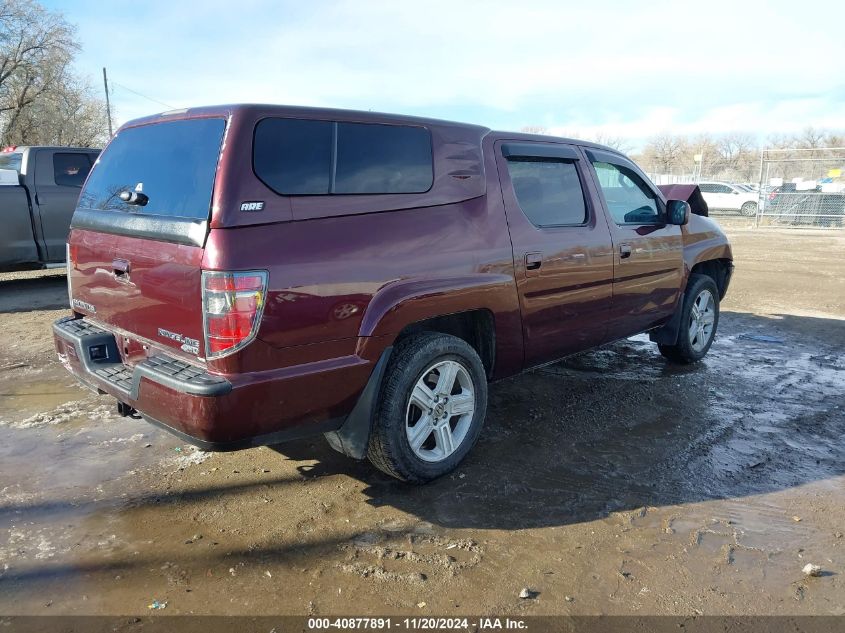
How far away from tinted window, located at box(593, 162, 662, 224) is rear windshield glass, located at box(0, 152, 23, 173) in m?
8.21

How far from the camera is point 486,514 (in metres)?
3.15

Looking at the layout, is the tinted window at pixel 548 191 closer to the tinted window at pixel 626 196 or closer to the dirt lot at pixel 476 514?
the tinted window at pixel 626 196

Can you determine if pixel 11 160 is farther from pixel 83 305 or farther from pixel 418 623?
pixel 418 623

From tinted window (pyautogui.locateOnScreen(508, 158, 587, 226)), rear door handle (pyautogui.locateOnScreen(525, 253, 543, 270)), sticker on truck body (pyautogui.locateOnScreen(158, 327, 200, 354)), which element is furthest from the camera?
tinted window (pyautogui.locateOnScreen(508, 158, 587, 226))

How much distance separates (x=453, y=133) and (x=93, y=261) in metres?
2.12

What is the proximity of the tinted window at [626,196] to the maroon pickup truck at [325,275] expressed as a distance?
1.57ft

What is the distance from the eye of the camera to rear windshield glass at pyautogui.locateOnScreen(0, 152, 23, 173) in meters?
8.85

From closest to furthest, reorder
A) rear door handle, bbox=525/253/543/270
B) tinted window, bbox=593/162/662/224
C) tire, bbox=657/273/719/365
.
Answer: rear door handle, bbox=525/253/543/270 → tinted window, bbox=593/162/662/224 → tire, bbox=657/273/719/365

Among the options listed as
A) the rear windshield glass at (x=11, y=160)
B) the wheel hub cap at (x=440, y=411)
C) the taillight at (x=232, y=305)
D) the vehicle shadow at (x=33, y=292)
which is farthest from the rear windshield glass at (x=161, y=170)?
the rear windshield glass at (x=11, y=160)

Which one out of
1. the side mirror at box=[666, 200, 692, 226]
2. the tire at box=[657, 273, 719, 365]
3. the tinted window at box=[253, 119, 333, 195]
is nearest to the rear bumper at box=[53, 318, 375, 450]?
the tinted window at box=[253, 119, 333, 195]

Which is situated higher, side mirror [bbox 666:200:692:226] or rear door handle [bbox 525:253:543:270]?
side mirror [bbox 666:200:692:226]

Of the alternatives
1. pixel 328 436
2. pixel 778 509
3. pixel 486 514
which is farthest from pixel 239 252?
pixel 778 509

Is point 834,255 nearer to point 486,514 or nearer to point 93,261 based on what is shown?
point 486,514

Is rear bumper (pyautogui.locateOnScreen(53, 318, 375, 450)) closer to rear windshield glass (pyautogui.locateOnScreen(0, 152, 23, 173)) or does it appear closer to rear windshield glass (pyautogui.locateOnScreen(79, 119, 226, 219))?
rear windshield glass (pyautogui.locateOnScreen(79, 119, 226, 219))
